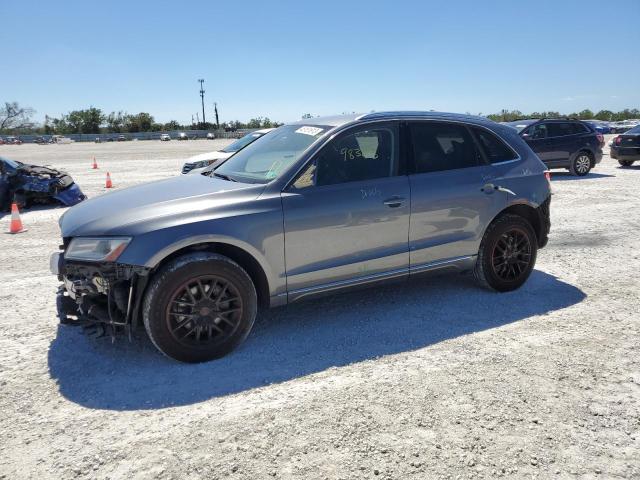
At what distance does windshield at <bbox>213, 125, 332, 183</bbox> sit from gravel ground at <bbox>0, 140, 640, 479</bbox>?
52.1 inches

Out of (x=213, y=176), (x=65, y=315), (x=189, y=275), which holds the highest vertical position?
(x=213, y=176)

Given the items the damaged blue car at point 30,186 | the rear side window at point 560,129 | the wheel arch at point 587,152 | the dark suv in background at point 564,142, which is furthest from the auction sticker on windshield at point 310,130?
the wheel arch at point 587,152

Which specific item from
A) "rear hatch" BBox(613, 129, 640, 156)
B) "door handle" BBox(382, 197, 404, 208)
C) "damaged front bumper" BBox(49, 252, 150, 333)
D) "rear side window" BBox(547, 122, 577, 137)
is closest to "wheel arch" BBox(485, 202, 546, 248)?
"door handle" BBox(382, 197, 404, 208)

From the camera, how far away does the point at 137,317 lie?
341cm

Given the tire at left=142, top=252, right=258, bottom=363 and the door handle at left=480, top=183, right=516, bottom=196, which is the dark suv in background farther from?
the tire at left=142, top=252, right=258, bottom=363

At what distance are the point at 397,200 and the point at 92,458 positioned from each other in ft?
9.45

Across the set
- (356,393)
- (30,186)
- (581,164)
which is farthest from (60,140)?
(356,393)

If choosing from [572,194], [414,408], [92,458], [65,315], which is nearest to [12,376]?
[65,315]

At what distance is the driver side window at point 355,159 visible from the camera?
12.9 ft

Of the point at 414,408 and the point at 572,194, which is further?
the point at 572,194

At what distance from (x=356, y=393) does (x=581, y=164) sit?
14.3m

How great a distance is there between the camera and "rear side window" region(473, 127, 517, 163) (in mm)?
4809

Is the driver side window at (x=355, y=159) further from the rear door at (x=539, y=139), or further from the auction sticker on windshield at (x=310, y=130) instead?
the rear door at (x=539, y=139)

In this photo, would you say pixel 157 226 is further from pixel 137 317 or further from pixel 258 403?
pixel 258 403
